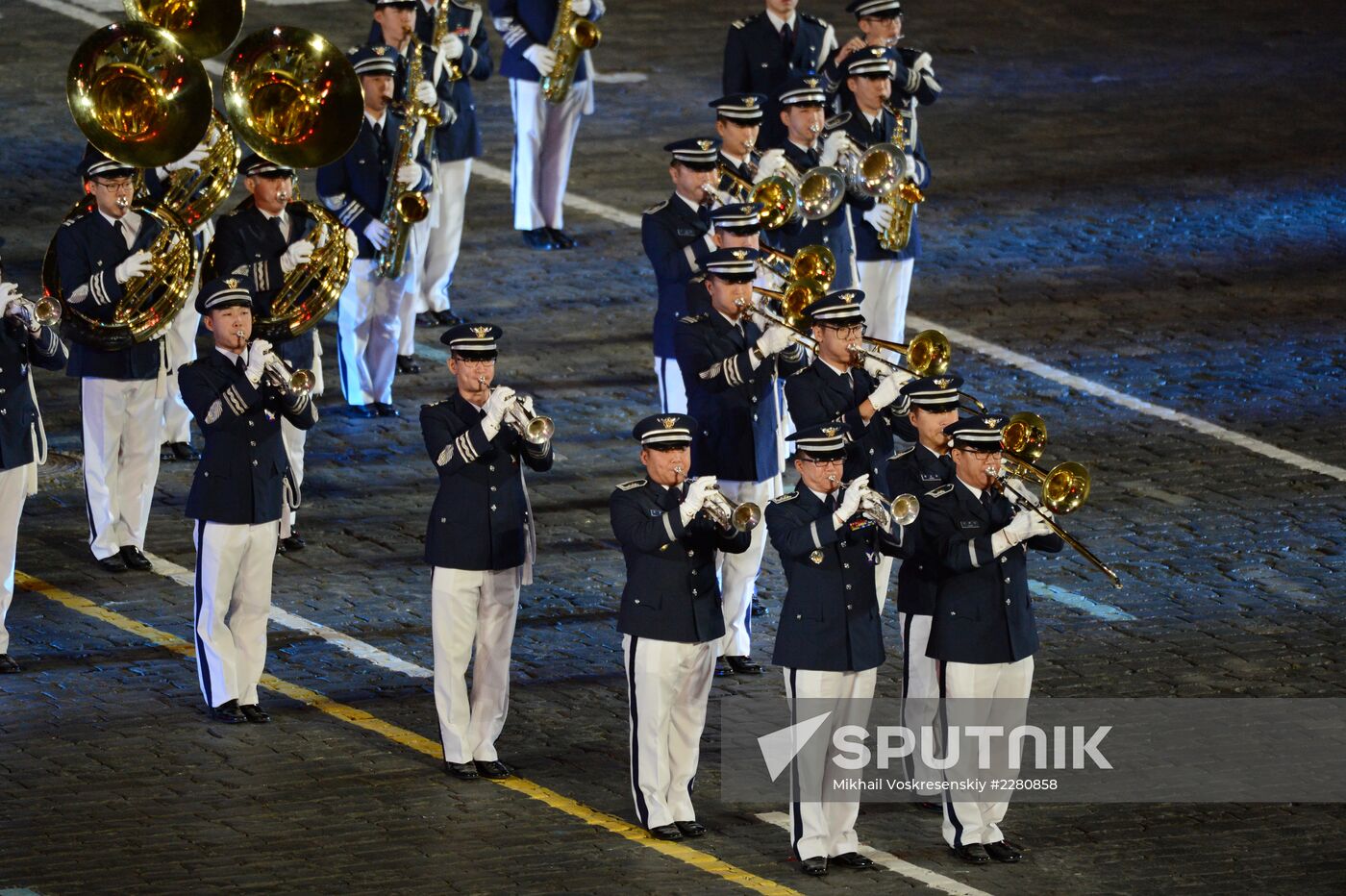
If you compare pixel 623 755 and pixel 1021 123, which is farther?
pixel 1021 123

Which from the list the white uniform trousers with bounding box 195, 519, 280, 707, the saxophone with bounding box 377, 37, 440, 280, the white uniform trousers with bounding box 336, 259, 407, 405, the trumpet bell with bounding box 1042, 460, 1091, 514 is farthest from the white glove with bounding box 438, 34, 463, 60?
the trumpet bell with bounding box 1042, 460, 1091, 514

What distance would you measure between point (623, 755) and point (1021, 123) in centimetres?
1390

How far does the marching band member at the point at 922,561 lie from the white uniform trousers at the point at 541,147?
28.7ft

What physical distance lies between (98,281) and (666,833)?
566 cm

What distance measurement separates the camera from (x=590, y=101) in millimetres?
23297

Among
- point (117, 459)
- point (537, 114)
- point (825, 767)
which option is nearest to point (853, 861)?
point (825, 767)

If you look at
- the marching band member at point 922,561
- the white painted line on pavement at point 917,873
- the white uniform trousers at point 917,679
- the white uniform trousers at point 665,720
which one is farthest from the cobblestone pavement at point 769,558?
the marching band member at point 922,561

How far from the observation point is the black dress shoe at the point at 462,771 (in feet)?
46.6

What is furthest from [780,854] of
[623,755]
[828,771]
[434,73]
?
[434,73]

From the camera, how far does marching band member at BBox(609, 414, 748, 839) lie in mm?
13625

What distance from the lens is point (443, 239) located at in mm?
21281

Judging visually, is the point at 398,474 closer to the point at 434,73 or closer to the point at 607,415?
the point at 607,415

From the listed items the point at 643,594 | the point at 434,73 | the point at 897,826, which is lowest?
the point at 897,826

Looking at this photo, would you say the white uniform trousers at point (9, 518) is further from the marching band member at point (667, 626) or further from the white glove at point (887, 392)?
the white glove at point (887, 392)
